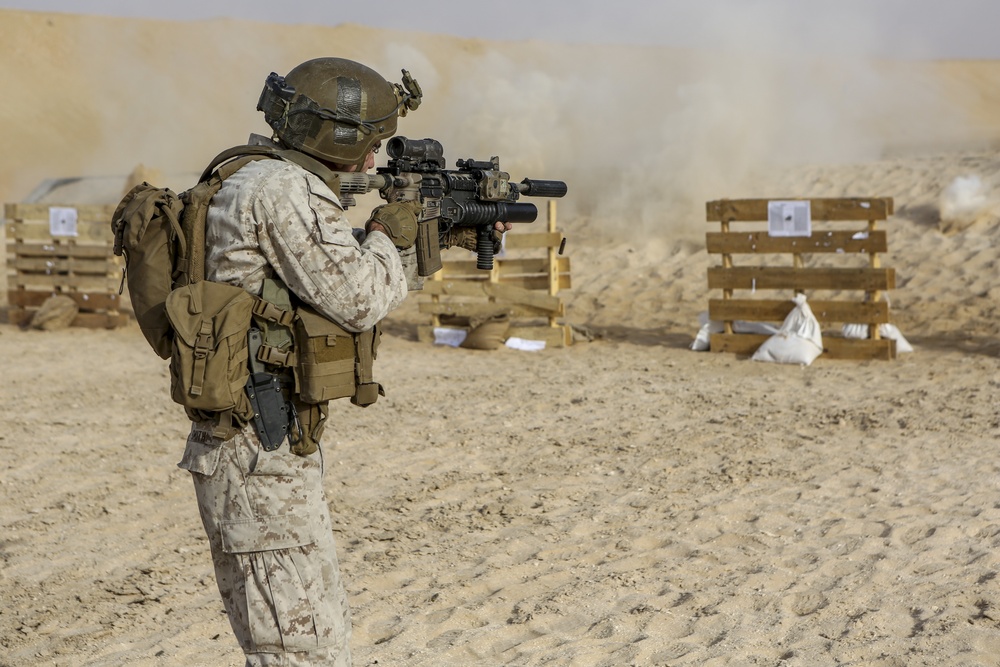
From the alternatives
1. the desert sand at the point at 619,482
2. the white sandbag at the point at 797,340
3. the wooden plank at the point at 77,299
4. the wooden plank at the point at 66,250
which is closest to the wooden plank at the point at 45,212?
the wooden plank at the point at 66,250

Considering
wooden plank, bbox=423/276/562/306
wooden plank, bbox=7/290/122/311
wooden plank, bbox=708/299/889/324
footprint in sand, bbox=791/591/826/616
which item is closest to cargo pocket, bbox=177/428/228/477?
footprint in sand, bbox=791/591/826/616

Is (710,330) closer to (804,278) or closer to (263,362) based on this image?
(804,278)

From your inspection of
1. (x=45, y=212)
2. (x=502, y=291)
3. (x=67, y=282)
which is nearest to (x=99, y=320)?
(x=67, y=282)

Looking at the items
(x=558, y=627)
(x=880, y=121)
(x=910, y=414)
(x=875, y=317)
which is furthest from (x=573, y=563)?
(x=880, y=121)

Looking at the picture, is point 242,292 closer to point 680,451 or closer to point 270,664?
point 270,664

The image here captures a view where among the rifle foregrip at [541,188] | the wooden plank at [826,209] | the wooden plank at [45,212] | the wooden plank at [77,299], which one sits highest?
the wooden plank at [45,212]

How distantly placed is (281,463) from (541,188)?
80.5 inches

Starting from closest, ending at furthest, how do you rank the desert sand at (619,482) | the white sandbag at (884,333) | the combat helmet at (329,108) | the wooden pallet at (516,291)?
1. the combat helmet at (329,108)
2. the desert sand at (619,482)
3. the white sandbag at (884,333)
4. the wooden pallet at (516,291)

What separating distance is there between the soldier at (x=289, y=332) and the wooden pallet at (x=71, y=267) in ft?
38.7

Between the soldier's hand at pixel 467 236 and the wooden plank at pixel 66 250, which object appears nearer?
the soldier's hand at pixel 467 236

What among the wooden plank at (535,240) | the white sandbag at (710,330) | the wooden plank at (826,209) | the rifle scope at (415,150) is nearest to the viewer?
the rifle scope at (415,150)

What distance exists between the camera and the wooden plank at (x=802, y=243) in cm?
1027

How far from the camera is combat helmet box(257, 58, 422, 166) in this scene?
→ 2930mm

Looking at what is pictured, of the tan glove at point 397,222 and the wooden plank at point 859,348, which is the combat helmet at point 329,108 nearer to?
the tan glove at point 397,222
